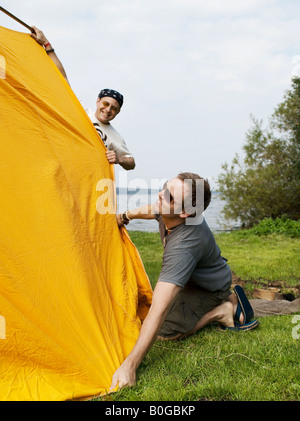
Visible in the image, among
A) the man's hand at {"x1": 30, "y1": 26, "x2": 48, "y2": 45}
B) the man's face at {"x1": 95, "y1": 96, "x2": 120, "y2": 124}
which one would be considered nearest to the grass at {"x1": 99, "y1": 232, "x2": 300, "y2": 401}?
the man's face at {"x1": 95, "y1": 96, "x2": 120, "y2": 124}

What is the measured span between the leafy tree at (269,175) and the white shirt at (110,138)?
1129 centimetres

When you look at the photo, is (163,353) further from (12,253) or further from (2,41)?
(2,41)

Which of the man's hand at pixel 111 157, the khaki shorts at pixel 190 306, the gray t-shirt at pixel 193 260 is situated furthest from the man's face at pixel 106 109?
the khaki shorts at pixel 190 306

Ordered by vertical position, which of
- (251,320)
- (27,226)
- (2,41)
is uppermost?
(2,41)

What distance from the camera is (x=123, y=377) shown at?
99.0 inches

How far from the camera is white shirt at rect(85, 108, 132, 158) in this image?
3834 millimetres

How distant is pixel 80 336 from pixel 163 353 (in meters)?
0.77

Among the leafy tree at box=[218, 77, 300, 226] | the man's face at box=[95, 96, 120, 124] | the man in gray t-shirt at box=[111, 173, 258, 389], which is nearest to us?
the man in gray t-shirt at box=[111, 173, 258, 389]

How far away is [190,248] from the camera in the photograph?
2998 millimetres

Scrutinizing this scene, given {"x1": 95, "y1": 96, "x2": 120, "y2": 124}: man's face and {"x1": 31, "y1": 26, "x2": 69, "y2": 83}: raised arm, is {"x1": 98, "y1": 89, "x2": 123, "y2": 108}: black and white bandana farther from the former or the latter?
{"x1": 31, "y1": 26, "x2": 69, "y2": 83}: raised arm

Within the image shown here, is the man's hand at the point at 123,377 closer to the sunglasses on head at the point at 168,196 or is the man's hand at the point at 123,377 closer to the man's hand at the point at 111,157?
the sunglasses on head at the point at 168,196

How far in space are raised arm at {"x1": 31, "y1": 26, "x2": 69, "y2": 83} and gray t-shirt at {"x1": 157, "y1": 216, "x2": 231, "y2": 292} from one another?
167 cm

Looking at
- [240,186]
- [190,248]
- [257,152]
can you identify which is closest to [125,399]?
[190,248]

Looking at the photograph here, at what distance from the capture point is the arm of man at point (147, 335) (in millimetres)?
2525
